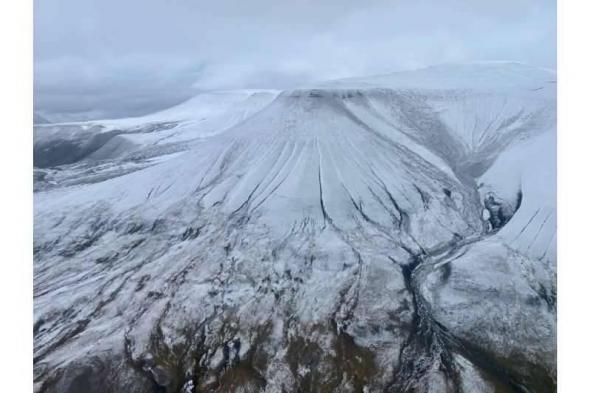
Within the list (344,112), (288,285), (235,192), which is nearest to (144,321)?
(288,285)

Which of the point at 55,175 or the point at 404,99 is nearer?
the point at 55,175

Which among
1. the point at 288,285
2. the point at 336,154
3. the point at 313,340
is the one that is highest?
the point at 336,154

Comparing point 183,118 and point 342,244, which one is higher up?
point 183,118

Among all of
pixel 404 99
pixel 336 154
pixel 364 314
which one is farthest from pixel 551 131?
pixel 364 314
